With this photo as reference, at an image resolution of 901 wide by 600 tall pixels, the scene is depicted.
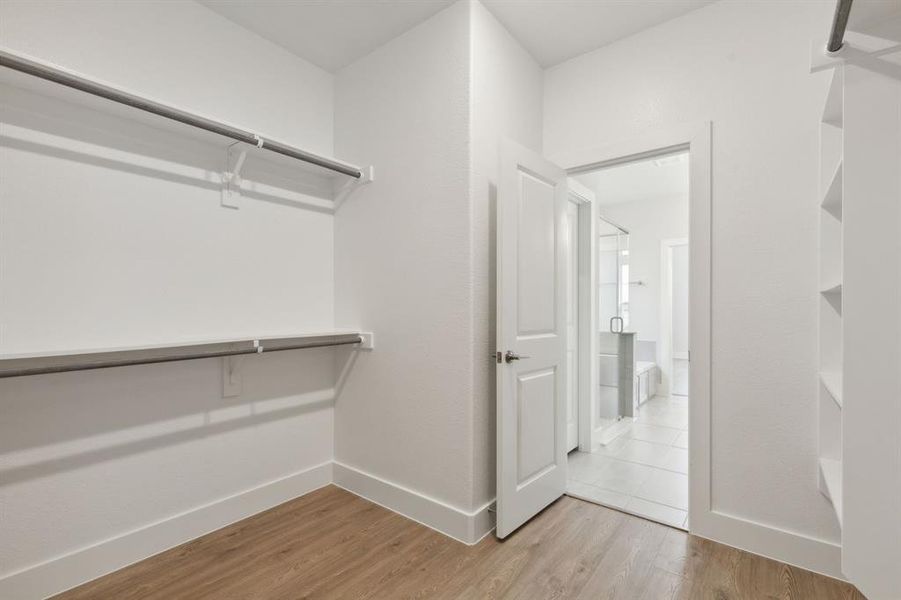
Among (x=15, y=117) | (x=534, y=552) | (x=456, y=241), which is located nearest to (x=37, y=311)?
(x=15, y=117)

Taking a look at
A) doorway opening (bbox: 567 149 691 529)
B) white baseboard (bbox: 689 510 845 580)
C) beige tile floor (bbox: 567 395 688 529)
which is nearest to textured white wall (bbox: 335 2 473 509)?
doorway opening (bbox: 567 149 691 529)

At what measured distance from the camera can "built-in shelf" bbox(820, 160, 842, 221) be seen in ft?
4.99

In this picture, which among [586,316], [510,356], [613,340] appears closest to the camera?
[510,356]

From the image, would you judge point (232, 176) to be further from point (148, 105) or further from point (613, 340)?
point (613, 340)

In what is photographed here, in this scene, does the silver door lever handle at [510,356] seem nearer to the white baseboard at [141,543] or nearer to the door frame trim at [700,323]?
the door frame trim at [700,323]

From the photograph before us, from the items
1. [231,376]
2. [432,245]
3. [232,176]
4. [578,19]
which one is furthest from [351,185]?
[578,19]

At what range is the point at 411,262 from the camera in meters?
2.39

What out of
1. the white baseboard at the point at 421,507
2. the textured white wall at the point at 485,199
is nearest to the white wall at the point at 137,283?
the white baseboard at the point at 421,507

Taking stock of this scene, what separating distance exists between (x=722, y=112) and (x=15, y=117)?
3.16 meters

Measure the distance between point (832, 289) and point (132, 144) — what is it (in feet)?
10.1

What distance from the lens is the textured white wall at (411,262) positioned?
217cm

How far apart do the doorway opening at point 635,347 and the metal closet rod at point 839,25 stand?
1.35m

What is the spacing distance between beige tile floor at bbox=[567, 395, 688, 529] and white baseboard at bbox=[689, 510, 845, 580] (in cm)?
16

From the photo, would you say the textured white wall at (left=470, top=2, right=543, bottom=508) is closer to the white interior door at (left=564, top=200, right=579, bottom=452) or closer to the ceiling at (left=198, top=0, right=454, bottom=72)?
the ceiling at (left=198, top=0, right=454, bottom=72)
